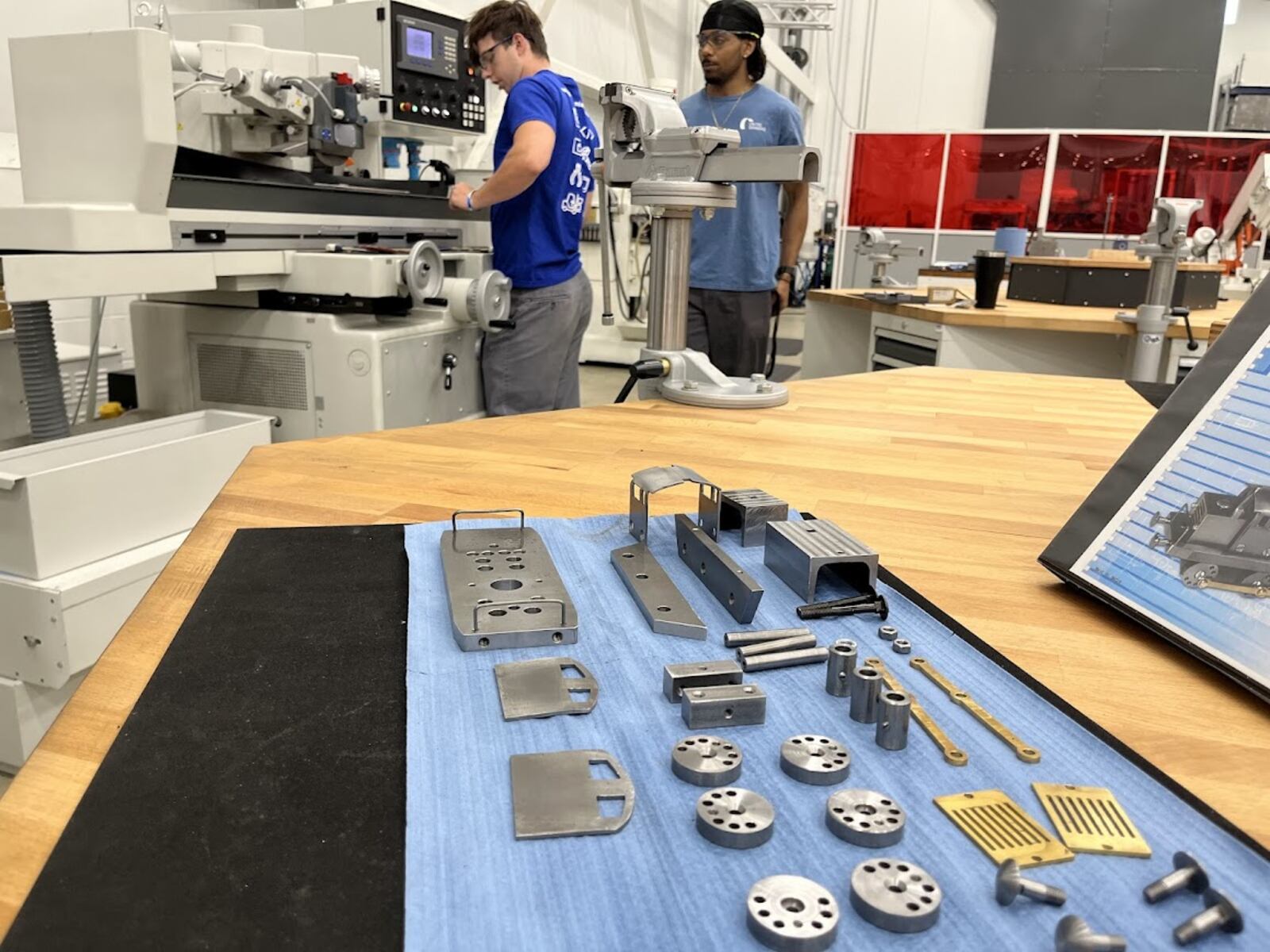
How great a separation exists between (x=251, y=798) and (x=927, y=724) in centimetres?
36

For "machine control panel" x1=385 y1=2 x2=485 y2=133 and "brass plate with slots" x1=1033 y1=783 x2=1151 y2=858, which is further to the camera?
"machine control panel" x1=385 y1=2 x2=485 y2=133

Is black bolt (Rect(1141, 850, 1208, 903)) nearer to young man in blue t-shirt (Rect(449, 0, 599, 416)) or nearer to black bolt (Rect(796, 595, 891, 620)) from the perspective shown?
black bolt (Rect(796, 595, 891, 620))

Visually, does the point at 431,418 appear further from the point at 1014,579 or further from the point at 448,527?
the point at 1014,579

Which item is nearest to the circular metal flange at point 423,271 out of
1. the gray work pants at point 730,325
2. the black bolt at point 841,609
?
the gray work pants at point 730,325

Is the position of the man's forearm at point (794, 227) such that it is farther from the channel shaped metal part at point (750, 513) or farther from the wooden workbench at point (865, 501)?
the channel shaped metal part at point (750, 513)

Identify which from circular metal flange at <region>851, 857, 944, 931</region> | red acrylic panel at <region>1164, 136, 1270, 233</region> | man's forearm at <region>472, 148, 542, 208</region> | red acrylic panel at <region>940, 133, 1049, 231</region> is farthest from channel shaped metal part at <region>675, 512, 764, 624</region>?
red acrylic panel at <region>1164, 136, 1270, 233</region>

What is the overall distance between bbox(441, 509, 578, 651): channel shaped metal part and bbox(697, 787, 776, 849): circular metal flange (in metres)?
0.19

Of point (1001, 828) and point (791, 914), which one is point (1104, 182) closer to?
point (1001, 828)

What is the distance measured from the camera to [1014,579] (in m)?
0.75

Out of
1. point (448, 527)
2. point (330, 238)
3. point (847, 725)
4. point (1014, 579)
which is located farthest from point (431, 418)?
point (847, 725)

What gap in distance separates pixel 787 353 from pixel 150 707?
Answer: 21.0ft

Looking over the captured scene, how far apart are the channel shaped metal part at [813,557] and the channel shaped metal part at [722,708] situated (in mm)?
180

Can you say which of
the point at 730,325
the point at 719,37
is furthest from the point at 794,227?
the point at 719,37

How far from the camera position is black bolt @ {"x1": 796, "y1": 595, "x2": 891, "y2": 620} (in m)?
0.64
